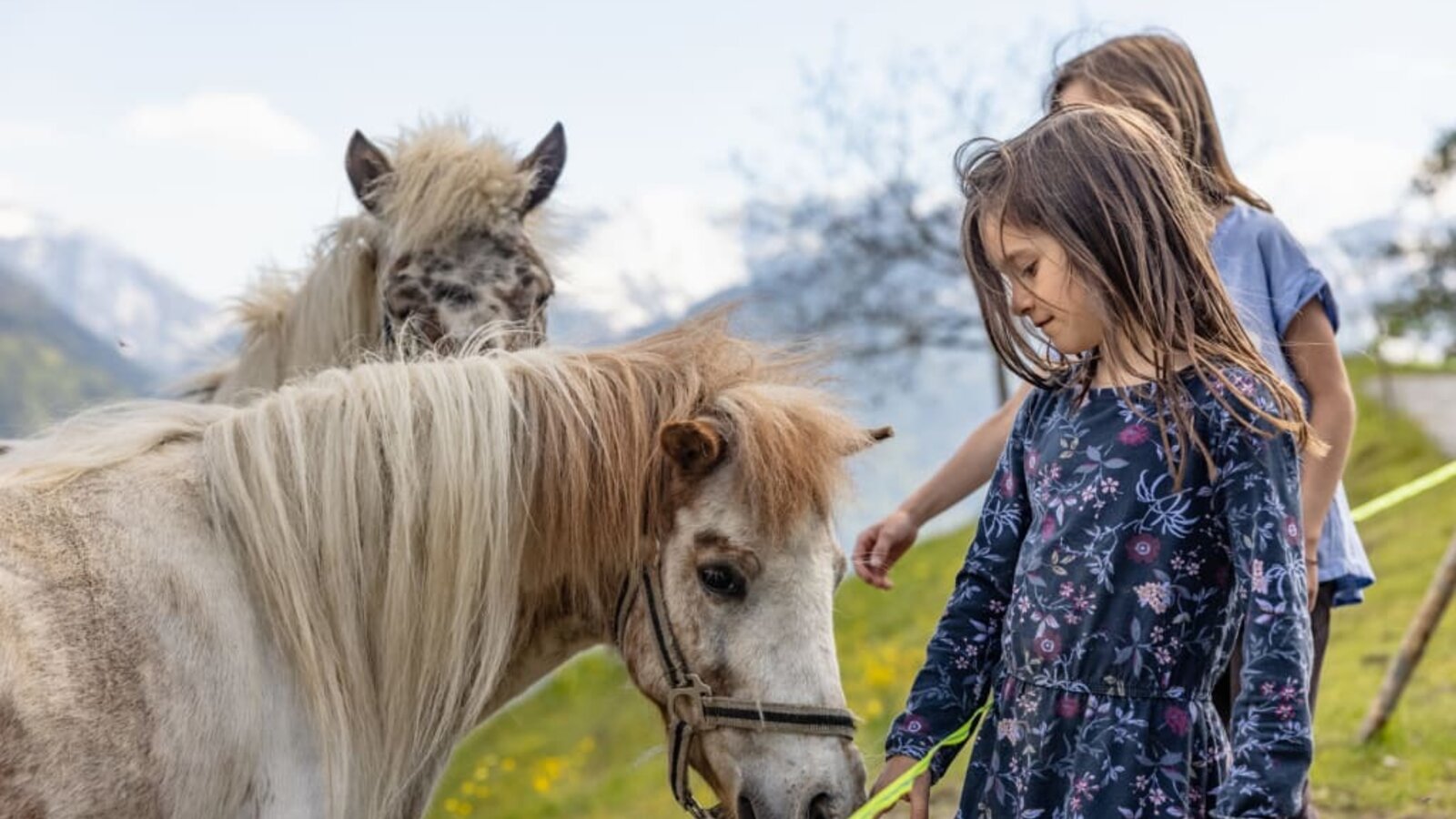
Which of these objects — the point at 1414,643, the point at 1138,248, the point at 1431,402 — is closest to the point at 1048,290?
the point at 1138,248

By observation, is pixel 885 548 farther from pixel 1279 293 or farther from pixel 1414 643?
pixel 1414 643

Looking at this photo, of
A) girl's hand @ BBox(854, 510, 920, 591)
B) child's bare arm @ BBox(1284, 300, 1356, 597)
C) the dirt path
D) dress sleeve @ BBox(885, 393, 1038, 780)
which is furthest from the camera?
the dirt path

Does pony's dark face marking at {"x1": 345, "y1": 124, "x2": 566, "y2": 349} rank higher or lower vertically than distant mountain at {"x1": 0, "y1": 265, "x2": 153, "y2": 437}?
higher

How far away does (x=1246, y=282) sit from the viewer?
2.61 metres

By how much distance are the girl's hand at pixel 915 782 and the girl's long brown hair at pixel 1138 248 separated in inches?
26.7

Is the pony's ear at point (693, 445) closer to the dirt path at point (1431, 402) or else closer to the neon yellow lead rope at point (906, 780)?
the neon yellow lead rope at point (906, 780)

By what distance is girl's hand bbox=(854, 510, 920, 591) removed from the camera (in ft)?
9.48

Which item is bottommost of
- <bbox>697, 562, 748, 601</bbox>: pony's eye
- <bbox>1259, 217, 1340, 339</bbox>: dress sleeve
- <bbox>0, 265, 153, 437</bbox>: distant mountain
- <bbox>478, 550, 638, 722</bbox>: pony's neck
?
<bbox>0, 265, 153, 437</bbox>: distant mountain

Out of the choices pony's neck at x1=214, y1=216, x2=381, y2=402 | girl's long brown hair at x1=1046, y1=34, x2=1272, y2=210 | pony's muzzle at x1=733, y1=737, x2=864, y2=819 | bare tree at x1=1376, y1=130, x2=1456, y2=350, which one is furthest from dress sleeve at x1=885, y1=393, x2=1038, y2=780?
bare tree at x1=1376, y1=130, x2=1456, y2=350

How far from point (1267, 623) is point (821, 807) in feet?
2.99

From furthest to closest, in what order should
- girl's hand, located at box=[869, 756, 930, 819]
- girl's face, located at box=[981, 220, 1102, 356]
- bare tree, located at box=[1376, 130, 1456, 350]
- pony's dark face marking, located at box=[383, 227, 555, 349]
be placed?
bare tree, located at box=[1376, 130, 1456, 350], pony's dark face marking, located at box=[383, 227, 555, 349], girl's hand, located at box=[869, 756, 930, 819], girl's face, located at box=[981, 220, 1102, 356]

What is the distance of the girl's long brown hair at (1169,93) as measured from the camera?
8.98ft

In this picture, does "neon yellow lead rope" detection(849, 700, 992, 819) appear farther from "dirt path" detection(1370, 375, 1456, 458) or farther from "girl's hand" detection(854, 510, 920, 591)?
"dirt path" detection(1370, 375, 1456, 458)

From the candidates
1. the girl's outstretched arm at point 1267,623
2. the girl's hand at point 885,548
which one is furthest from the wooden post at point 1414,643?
the girl's outstretched arm at point 1267,623
